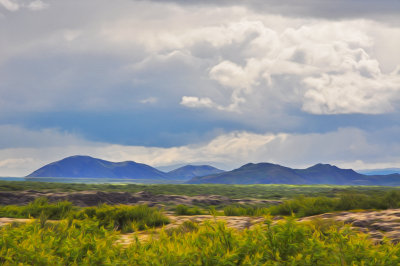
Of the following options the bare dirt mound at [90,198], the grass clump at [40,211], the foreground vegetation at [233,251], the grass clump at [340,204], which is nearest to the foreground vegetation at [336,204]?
the grass clump at [340,204]

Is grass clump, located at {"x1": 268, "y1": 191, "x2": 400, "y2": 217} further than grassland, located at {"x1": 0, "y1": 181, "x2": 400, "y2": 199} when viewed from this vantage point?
No

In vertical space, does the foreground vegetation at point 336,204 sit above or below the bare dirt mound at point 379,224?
above

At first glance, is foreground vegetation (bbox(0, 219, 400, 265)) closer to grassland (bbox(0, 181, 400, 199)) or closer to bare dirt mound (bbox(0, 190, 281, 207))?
bare dirt mound (bbox(0, 190, 281, 207))

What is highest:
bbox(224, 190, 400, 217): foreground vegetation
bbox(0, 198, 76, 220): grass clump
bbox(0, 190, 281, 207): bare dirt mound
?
bbox(224, 190, 400, 217): foreground vegetation

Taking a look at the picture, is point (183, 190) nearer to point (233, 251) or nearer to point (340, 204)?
point (340, 204)

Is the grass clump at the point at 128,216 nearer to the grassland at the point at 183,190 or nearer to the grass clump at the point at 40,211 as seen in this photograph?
the grass clump at the point at 40,211

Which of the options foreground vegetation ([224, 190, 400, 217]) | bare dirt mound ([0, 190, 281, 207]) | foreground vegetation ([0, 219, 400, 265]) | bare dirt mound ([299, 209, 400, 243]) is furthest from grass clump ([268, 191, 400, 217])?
bare dirt mound ([0, 190, 281, 207])

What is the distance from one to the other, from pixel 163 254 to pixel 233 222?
7411mm

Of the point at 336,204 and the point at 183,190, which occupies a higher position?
the point at 336,204

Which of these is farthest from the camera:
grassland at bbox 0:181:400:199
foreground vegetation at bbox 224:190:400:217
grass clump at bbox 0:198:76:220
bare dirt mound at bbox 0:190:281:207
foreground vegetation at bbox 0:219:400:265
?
grassland at bbox 0:181:400:199

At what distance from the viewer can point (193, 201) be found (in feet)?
158

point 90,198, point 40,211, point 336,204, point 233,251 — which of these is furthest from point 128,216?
point 90,198

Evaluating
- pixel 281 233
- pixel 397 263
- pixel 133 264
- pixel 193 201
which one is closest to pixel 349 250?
pixel 397 263

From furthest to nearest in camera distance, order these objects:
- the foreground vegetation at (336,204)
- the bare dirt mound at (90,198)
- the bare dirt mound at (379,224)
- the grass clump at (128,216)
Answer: the bare dirt mound at (90,198), the foreground vegetation at (336,204), the grass clump at (128,216), the bare dirt mound at (379,224)
